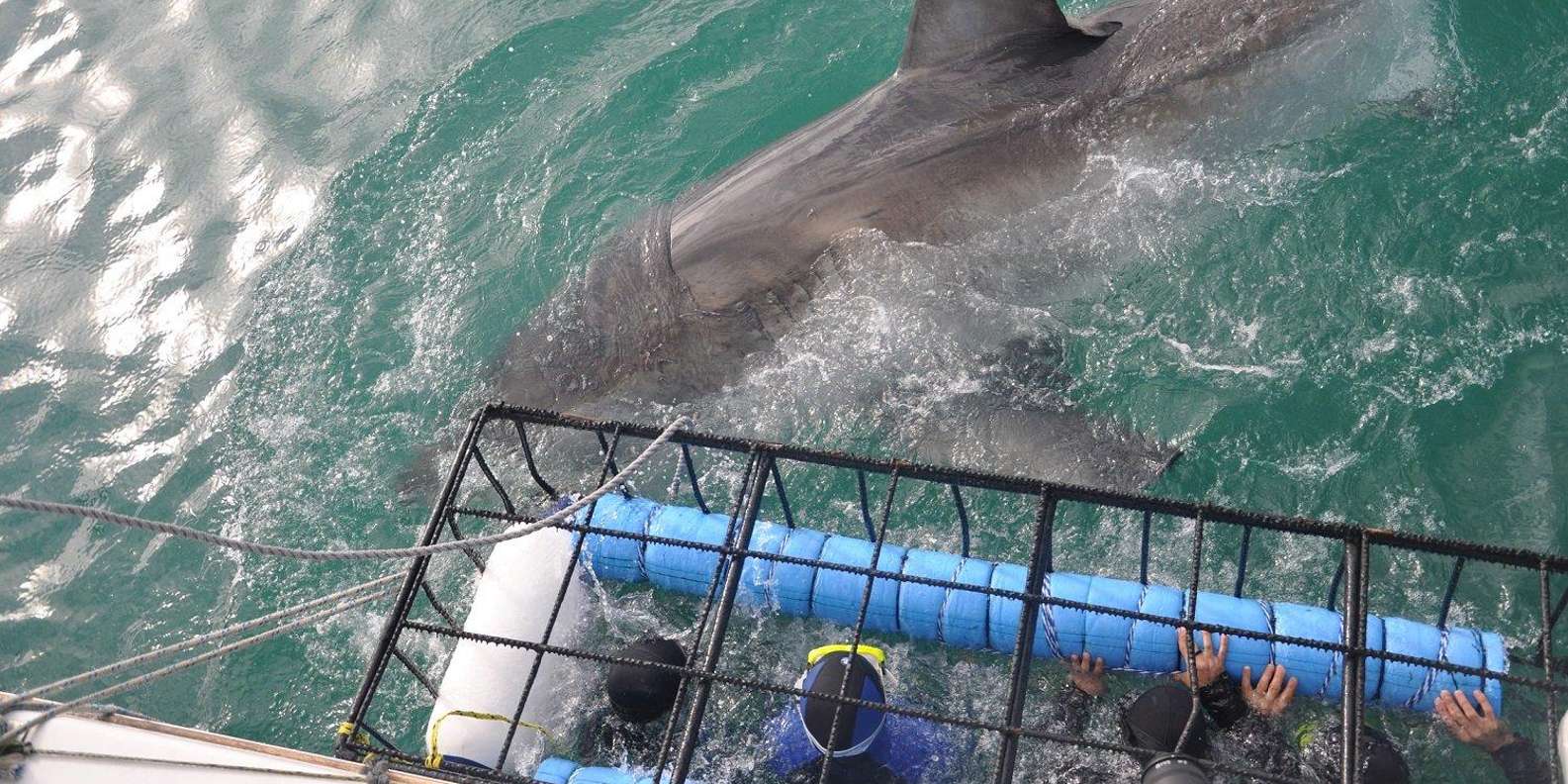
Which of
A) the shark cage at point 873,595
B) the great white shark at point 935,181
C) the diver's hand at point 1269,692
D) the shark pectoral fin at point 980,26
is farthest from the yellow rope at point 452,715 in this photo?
the shark pectoral fin at point 980,26

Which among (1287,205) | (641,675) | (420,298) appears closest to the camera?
(641,675)

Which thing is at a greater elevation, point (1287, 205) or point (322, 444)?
point (322, 444)

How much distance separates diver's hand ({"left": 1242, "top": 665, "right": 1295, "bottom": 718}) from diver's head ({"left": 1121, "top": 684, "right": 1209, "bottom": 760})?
533 millimetres

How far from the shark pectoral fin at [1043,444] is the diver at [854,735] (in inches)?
61.2

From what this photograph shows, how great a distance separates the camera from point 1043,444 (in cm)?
746

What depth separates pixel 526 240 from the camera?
975 centimetres

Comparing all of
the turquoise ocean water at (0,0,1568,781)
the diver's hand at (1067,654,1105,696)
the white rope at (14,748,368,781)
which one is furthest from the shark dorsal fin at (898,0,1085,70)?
the white rope at (14,748,368,781)

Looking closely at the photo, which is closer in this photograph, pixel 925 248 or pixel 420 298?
pixel 925 248

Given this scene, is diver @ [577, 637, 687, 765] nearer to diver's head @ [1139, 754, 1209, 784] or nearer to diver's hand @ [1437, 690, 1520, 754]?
diver's head @ [1139, 754, 1209, 784]

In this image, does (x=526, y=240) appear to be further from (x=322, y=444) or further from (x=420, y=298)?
(x=322, y=444)

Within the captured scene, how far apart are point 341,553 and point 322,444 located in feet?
13.5

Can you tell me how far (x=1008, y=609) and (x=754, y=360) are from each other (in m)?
2.29

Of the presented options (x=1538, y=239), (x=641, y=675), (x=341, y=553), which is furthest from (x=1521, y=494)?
(x=341, y=553)

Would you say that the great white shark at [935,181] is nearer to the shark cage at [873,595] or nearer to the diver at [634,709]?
the shark cage at [873,595]
